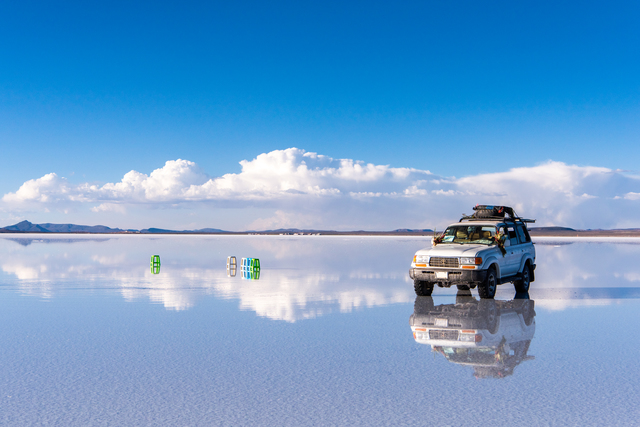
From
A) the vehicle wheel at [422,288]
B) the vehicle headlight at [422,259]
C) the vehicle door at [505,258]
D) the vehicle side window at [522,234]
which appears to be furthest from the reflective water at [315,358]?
the vehicle side window at [522,234]

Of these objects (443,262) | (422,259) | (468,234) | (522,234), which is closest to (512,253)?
(468,234)

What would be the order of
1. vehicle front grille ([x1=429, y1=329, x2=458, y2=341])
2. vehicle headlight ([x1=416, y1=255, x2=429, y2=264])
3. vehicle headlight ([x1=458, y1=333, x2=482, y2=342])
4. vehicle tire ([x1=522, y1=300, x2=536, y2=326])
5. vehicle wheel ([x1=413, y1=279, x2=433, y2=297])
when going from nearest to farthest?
vehicle headlight ([x1=458, y1=333, x2=482, y2=342])
vehicle front grille ([x1=429, y1=329, x2=458, y2=341])
vehicle tire ([x1=522, y1=300, x2=536, y2=326])
vehicle headlight ([x1=416, y1=255, x2=429, y2=264])
vehicle wheel ([x1=413, y1=279, x2=433, y2=297])

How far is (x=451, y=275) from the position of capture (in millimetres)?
14922

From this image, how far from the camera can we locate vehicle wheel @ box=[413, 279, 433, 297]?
51.5ft

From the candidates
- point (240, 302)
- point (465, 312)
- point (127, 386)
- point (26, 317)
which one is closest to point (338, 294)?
point (240, 302)

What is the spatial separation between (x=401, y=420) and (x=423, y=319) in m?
6.45

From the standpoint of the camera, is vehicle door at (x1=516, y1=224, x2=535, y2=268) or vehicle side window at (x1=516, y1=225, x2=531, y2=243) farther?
vehicle side window at (x1=516, y1=225, x2=531, y2=243)

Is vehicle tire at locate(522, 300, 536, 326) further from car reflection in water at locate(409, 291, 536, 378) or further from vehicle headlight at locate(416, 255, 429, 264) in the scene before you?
vehicle headlight at locate(416, 255, 429, 264)

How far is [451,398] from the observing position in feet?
20.4

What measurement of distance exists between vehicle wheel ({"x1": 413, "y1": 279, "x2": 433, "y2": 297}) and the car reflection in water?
1.09 feet

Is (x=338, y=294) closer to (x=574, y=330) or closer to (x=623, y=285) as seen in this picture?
(x=574, y=330)

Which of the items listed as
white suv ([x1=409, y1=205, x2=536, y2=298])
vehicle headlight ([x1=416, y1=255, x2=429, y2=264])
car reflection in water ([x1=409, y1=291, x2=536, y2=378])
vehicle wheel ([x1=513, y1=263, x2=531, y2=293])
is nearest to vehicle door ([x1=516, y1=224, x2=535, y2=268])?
white suv ([x1=409, y1=205, x2=536, y2=298])

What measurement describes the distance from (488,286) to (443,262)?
Result: 1.37 m

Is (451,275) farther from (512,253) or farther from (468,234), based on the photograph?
(512,253)
